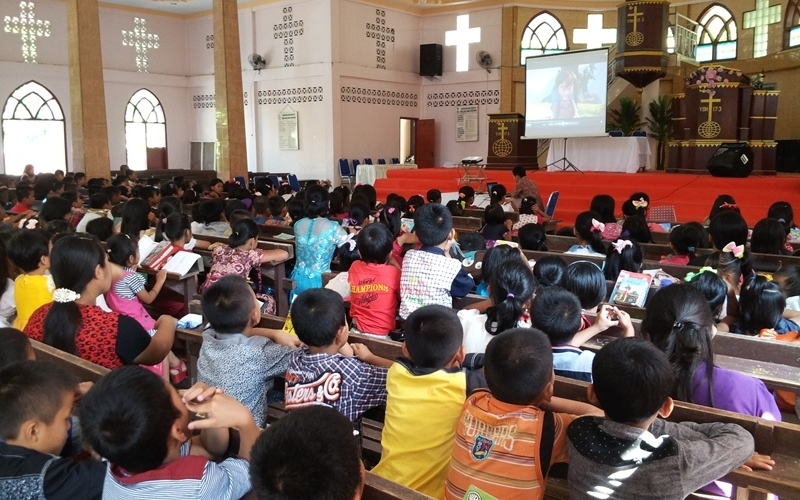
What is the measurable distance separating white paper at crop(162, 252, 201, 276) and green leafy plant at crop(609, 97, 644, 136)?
1139cm

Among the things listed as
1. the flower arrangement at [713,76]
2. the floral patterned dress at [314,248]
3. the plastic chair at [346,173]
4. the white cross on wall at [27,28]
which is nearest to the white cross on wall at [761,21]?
the flower arrangement at [713,76]

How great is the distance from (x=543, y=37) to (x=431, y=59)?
2.66 meters

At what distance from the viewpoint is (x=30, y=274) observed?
3.22 meters

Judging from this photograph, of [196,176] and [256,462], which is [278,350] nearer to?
[256,462]

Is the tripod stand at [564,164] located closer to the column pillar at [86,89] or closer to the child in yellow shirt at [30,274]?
the column pillar at [86,89]

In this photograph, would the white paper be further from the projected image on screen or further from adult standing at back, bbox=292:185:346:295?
the projected image on screen

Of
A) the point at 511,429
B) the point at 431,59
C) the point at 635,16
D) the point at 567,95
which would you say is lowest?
the point at 511,429

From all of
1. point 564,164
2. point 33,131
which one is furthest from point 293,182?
point 33,131

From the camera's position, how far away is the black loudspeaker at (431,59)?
1595cm

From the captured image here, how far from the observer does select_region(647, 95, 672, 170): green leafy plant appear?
43.4 feet

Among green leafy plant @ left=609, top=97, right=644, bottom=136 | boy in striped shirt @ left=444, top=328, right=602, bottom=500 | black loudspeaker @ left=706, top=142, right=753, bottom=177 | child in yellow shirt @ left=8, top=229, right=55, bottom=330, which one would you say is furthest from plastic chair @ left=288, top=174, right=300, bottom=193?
boy in striped shirt @ left=444, top=328, right=602, bottom=500

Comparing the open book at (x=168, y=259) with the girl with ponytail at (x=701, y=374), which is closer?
the girl with ponytail at (x=701, y=374)

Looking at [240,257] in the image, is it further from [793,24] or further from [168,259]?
[793,24]

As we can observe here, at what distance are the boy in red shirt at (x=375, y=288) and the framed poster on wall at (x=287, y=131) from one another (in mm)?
12596
